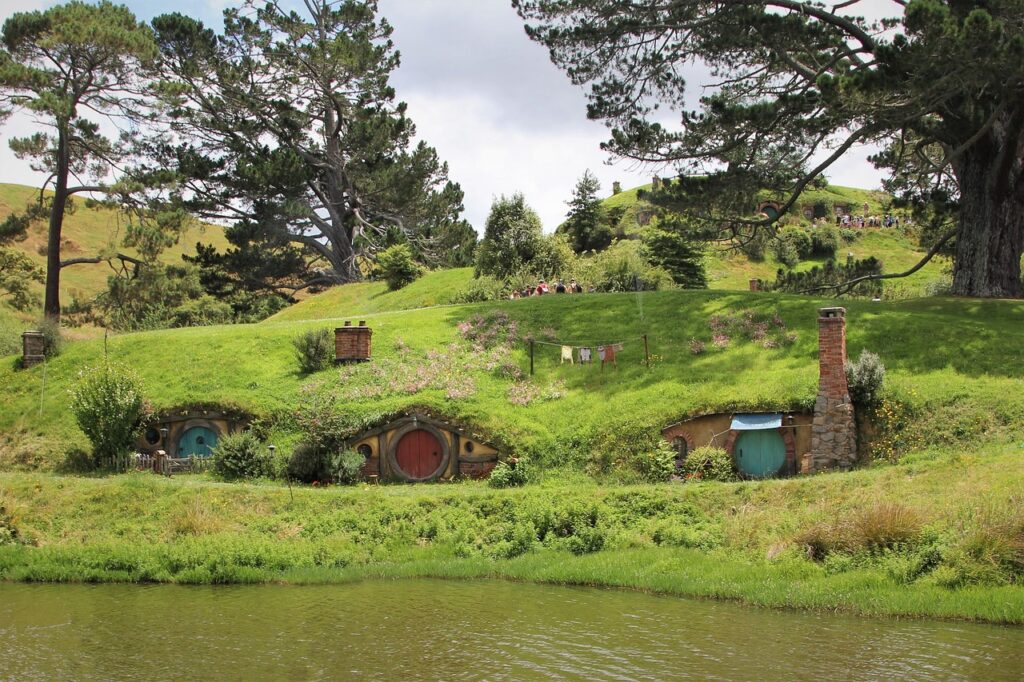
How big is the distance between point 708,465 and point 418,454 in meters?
10.0

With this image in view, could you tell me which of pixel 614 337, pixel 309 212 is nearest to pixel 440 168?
pixel 309 212

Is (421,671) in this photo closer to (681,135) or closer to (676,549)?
(676,549)

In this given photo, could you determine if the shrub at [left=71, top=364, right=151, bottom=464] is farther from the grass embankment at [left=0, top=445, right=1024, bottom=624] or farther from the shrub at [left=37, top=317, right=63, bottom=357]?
the shrub at [left=37, top=317, right=63, bottom=357]

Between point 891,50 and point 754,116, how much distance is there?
5660 mm

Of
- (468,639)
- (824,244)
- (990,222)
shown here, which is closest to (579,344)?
(990,222)

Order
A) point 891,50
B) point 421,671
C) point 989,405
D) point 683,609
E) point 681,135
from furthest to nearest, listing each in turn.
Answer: point 681,135 → point 891,50 → point 989,405 → point 683,609 → point 421,671

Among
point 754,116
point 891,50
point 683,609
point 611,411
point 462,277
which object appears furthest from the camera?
point 462,277

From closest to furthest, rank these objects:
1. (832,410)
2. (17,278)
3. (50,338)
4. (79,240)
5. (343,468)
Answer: (832,410)
(343,468)
(50,338)
(17,278)
(79,240)

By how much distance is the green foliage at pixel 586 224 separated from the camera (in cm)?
8131

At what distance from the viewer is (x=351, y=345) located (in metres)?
40.2

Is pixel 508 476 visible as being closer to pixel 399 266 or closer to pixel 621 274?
pixel 621 274

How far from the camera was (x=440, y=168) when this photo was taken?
7875cm

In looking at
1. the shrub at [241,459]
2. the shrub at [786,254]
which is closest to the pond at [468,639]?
the shrub at [241,459]

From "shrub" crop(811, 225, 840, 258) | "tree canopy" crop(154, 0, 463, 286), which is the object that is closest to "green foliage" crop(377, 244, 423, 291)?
"tree canopy" crop(154, 0, 463, 286)
